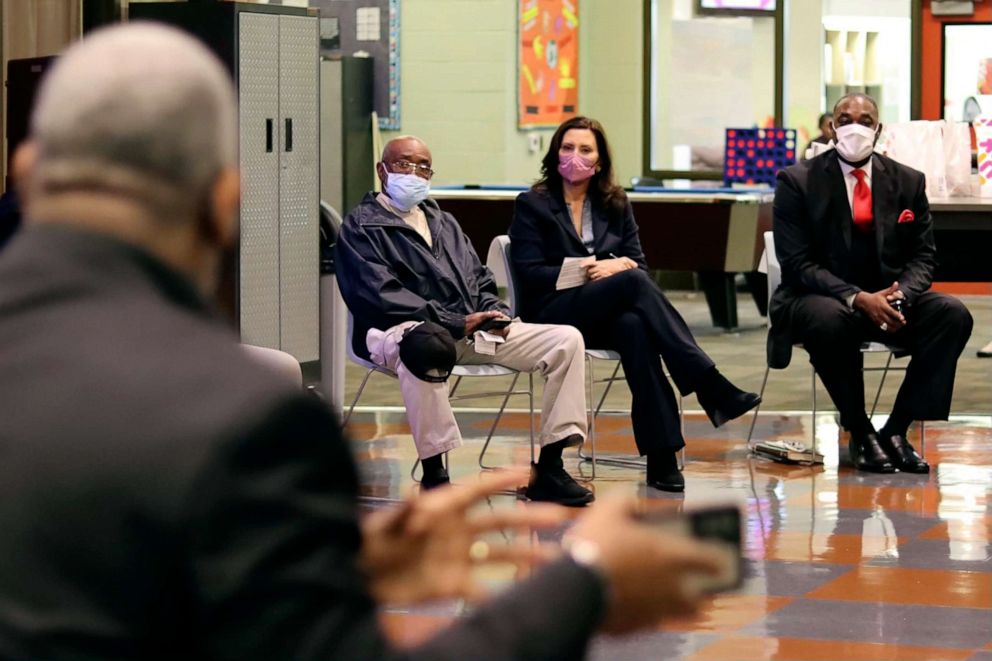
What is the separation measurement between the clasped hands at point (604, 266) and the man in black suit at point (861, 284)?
0.67 m

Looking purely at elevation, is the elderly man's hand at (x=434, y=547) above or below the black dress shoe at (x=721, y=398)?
above

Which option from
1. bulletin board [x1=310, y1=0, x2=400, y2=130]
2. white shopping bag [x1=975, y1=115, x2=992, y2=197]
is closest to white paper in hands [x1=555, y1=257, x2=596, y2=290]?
white shopping bag [x1=975, y1=115, x2=992, y2=197]

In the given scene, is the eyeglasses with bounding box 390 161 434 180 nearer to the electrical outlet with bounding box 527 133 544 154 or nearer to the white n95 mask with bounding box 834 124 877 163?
the white n95 mask with bounding box 834 124 877 163

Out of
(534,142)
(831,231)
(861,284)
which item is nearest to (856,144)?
(831,231)

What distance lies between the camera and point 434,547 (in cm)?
145

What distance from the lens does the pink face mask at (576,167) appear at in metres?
6.03

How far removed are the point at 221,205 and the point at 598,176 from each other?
492 centimetres

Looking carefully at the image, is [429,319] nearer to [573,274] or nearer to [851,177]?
[573,274]

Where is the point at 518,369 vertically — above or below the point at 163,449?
below

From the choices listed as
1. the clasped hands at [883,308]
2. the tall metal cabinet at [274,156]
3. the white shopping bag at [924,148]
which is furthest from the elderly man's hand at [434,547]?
the white shopping bag at [924,148]

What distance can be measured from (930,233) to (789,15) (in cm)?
790

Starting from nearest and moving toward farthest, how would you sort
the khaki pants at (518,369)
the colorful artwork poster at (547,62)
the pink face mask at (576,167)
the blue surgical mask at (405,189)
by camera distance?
1. the khaki pants at (518,369)
2. the blue surgical mask at (405,189)
3. the pink face mask at (576,167)
4. the colorful artwork poster at (547,62)

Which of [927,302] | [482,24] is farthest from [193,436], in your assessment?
[482,24]

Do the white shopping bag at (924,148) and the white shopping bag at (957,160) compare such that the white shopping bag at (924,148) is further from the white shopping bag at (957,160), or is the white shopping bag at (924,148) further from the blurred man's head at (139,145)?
the blurred man's head at (139,145)
